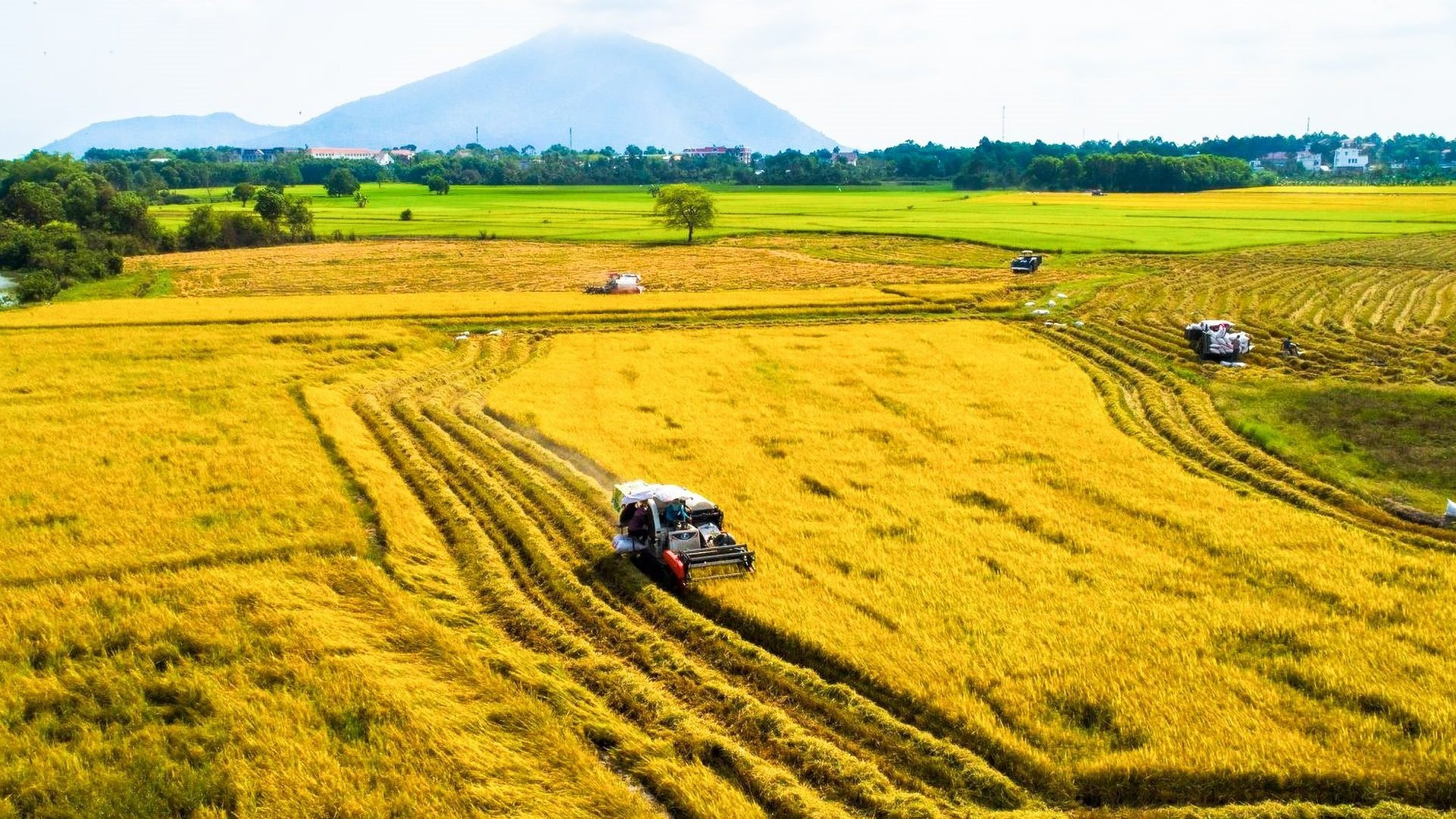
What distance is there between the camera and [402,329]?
43625 mm

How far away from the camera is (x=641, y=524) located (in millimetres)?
18375

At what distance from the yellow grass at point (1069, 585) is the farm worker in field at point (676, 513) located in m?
1.61

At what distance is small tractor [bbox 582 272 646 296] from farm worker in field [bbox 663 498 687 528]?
39756 millimetres

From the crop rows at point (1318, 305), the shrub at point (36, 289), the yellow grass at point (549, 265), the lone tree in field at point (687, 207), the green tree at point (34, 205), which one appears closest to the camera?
the crop rows at point (1318, 305)

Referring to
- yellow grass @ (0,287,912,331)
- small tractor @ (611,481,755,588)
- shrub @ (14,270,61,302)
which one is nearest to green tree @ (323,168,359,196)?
shrub @ (14,270,61,302)

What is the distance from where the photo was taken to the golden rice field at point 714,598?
39.7 ft

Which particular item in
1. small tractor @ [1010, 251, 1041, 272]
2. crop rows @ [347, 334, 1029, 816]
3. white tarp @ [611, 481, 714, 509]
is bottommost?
crop rows @ [347, 334, 1029, 816]

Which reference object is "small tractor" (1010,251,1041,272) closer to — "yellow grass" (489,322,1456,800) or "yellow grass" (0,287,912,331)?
"yellow grass" (0,287,912,331)

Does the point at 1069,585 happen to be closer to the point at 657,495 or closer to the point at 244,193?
the point at 657,495

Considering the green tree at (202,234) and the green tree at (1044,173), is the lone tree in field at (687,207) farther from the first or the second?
the green tree at (1044,173)

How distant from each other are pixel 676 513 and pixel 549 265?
192ft

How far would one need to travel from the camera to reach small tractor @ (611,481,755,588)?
17266mm

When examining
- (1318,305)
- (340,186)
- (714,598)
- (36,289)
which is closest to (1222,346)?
(1318,305)

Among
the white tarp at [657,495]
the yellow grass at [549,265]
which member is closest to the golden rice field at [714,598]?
the white tarp at [657,495]
